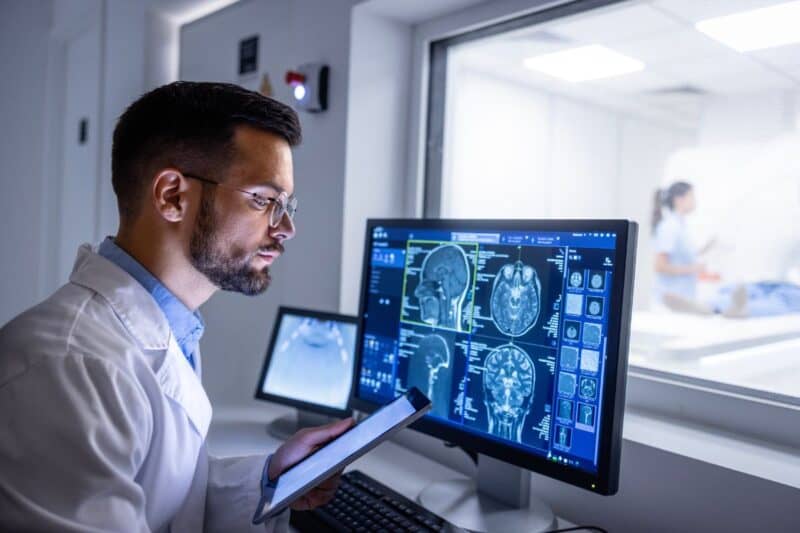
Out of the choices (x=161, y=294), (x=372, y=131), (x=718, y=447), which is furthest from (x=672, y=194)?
(x=161, y=294)

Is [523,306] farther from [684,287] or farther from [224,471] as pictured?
[684,287]

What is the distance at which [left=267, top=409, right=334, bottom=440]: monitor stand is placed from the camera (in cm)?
151

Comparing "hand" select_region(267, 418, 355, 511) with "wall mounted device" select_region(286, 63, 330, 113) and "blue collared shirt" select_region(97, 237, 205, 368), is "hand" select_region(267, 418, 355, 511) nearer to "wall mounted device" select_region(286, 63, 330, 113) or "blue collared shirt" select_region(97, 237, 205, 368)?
"blue collared shirt" select_region(97, 237, 205, 368)

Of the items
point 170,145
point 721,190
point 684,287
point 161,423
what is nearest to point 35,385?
point 161,423

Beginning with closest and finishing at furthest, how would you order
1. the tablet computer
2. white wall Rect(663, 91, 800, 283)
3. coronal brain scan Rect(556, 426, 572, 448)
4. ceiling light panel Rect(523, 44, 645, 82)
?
1. the tablet computer
2. coronal brain scan Rect(556, 426, 572, 448)
3. ceiling light panel Rect(523, 44, 645, 82)
4. white wall Rect(663, 91, 800, 283)

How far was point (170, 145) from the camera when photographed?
38.5 inches

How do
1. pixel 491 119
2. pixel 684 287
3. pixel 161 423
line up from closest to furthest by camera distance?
1. pixel 161 423
2. pixel 491 119
3. pixel 684 287

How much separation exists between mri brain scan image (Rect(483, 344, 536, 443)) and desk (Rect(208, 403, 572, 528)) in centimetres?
23

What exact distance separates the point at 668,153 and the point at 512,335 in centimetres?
573

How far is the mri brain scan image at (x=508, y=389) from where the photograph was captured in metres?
0.98

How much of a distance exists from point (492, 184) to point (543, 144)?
159cm

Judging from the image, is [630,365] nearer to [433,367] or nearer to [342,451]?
[433,367]

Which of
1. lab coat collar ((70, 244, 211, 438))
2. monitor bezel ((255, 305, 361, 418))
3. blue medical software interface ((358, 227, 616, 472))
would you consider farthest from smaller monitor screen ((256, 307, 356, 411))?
lab coat collar ((70, 244, 211, 438))

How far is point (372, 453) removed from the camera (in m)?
1.42
